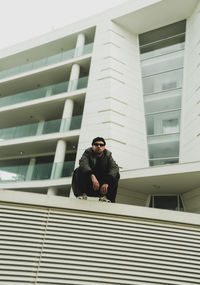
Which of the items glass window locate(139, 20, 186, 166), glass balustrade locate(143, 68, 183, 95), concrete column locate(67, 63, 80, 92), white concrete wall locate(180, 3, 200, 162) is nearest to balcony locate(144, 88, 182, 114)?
glass window locate(139, 20, 186, 166)

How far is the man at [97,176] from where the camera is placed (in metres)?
4.08

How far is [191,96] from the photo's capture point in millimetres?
12414

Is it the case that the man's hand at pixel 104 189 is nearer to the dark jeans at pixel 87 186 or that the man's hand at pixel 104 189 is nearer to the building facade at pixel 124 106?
the dark jeans at pixel 87 186

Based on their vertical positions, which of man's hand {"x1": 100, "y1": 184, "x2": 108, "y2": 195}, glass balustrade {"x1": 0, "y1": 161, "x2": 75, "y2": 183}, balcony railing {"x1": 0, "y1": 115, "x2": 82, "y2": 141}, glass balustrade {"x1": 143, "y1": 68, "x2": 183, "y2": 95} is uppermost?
glass balustrade {"x1": 143, "y1": 68, "x2": 183, "y2": 95}

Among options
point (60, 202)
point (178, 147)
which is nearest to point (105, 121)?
point (178, 147)

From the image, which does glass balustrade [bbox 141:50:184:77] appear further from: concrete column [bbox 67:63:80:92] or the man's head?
the man's head

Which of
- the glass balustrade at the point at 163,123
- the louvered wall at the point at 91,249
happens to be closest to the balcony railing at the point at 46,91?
the glass balustrade at the point at 163,123

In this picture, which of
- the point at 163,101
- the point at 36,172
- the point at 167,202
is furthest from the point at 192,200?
the point at 36,172

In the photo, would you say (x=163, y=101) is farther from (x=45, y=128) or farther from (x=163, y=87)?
(x=45, y=128)

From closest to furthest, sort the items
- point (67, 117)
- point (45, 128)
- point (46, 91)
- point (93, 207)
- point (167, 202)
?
point (93, 207), point (167, 202), point (67, 117), point (45, 128), point (46, 91)

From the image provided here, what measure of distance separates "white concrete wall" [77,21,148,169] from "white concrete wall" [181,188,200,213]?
288cm

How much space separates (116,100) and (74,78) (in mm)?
4448

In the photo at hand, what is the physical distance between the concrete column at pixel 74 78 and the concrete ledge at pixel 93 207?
12703mm

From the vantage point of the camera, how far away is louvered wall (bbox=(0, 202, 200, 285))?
2977 mm
